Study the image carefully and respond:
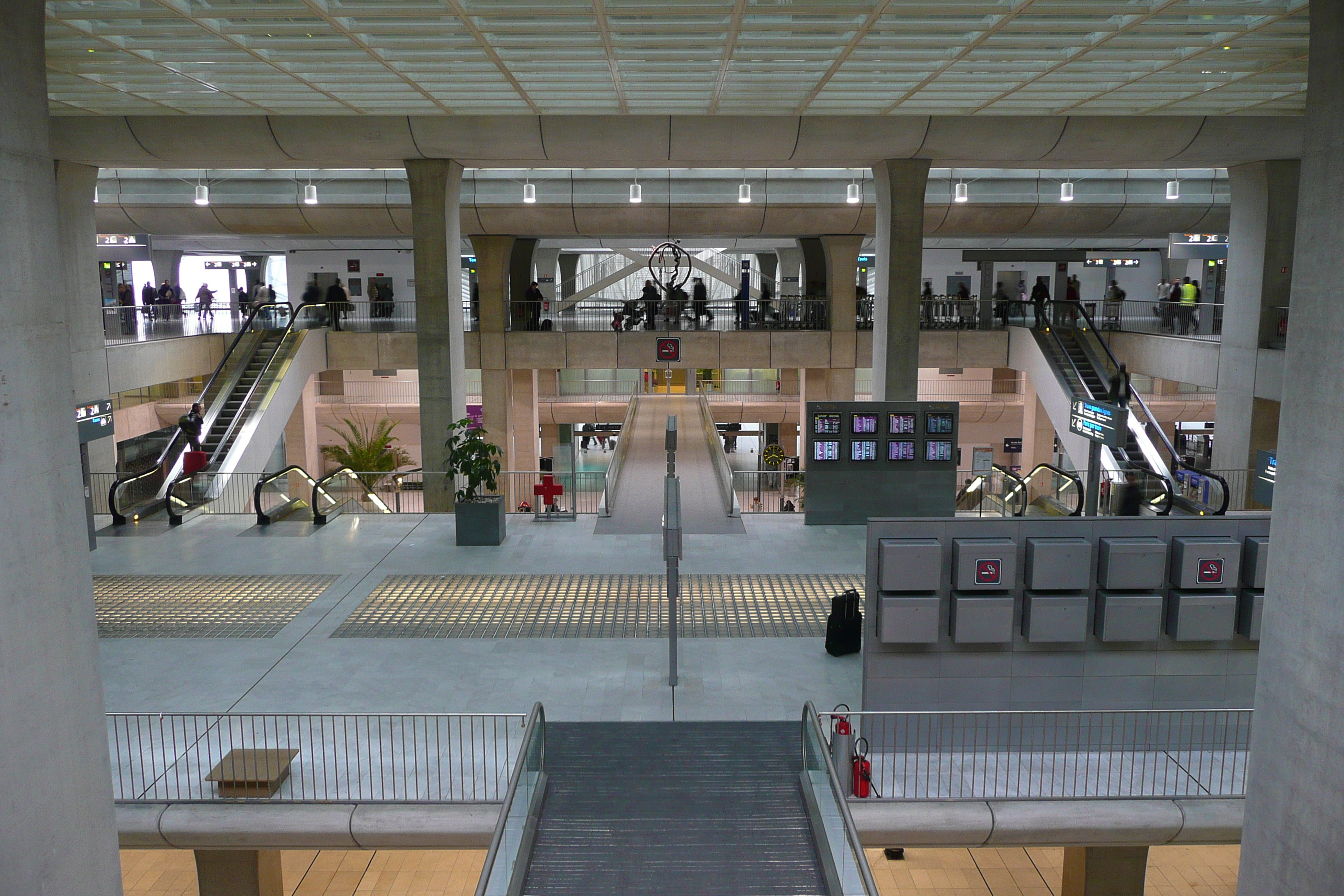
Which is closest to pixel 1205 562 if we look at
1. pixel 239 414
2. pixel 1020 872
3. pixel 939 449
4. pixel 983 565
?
pixel 983 565

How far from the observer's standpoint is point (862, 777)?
830 centimetres

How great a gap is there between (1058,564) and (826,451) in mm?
8231

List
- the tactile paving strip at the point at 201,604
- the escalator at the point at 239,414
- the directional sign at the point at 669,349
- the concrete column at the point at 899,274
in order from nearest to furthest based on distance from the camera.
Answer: the tactile paving strip at the point at 201,604, the escalator at the point at 239,414, the concrete column at the point at 899,274, the directional sign at the point at 669,349

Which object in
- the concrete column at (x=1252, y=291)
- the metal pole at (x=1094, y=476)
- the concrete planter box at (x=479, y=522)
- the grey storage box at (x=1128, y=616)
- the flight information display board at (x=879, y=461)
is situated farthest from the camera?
the concrete column at (x=1252, y=291)

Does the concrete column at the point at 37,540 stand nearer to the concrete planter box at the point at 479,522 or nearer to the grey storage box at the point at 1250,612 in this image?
the concrete planter box at the point at 479,522

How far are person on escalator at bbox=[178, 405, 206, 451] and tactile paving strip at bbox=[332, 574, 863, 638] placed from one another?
8296 mm

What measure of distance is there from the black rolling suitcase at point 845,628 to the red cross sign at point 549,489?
7471 millimetres

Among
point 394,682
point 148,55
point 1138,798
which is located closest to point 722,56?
point 148,55

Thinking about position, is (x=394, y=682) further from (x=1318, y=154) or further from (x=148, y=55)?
(x=1318, y=154)

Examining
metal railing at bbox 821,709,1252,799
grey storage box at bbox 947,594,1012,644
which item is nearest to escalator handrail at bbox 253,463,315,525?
metal railing at bbox 821,709,1252,799

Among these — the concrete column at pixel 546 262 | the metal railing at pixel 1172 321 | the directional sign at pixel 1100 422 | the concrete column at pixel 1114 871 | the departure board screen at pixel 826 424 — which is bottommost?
the concrete column at pixel 1114 871

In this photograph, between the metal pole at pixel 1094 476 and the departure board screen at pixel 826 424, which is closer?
the metal pole at pixel 1094 476

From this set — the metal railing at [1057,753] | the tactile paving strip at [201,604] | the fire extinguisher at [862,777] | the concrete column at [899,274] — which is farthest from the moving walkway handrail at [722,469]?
the fire extinguisher at [862,777]

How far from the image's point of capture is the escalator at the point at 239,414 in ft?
59.3
